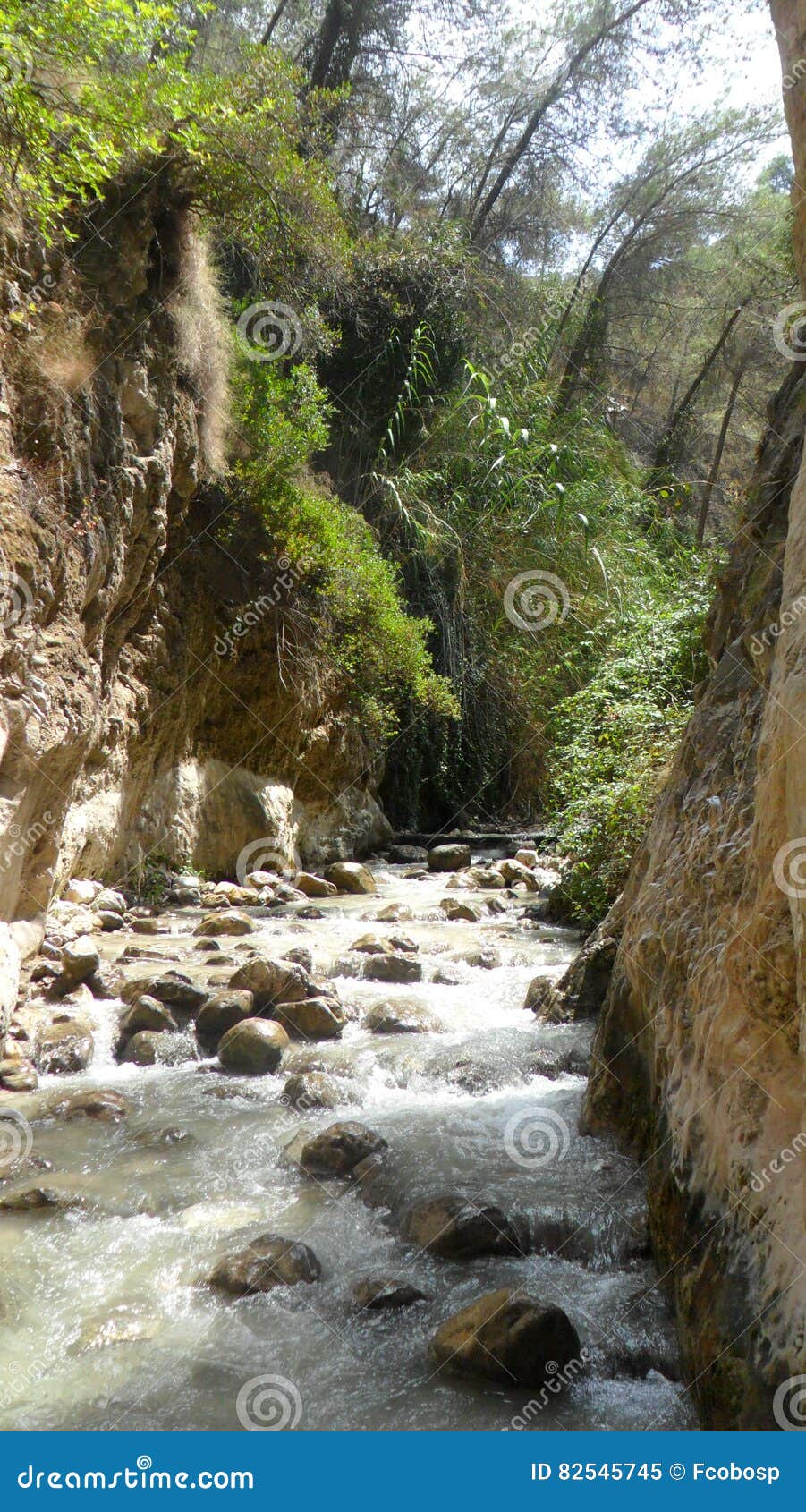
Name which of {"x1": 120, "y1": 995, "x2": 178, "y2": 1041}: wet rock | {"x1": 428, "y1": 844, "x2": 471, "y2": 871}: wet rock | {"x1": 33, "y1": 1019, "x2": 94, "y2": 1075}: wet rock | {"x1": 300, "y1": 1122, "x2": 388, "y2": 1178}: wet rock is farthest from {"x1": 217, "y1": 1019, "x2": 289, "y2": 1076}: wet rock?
{"x1": 428, "y1": 844, "x2": 471, "y2": 871}: wet rock

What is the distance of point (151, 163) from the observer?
8359 mm

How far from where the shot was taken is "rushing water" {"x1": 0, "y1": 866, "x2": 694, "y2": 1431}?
3078 mm

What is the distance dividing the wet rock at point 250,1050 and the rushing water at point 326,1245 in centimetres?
10

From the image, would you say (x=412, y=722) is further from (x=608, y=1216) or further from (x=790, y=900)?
(x=790, y=900)

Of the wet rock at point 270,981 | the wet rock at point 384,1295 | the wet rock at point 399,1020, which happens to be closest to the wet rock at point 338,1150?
the wet rock at point 384,1295

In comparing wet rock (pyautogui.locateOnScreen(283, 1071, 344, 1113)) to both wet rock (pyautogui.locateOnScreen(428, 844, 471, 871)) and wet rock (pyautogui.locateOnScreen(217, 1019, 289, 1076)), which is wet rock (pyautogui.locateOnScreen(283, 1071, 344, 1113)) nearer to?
wet rock (pyautogui.locateOnScreen(217, 1019, 289, 1076))

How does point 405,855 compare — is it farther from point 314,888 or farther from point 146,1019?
point 146,1019

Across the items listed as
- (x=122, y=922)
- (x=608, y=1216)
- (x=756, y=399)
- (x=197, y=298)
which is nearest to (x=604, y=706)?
(x=122, y=922)

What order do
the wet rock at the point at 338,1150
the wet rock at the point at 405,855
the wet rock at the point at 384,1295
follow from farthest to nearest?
1. the wet rock at the point at 405,855
2. the wet rock at the point at 338,1150
3. the wet rock at the point at 384,1295

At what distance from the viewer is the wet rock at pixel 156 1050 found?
5785 millimetres

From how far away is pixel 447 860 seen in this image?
12383 mm

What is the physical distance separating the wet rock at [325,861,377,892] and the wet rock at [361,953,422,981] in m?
3.50

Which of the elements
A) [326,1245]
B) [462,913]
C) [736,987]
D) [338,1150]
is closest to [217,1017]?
[338,1150]

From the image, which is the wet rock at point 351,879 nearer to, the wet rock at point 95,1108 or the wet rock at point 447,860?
the wet rock at point 447,860
